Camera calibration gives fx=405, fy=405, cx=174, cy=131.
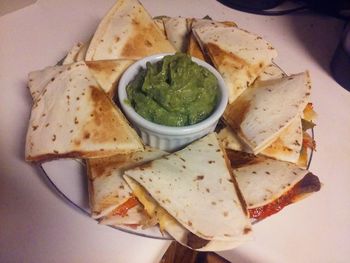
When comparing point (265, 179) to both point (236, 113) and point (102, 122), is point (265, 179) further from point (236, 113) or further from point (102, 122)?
point (102, 122)

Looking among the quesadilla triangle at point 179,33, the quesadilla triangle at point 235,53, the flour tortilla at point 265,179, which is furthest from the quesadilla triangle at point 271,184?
the quesadilla triangle at point 179,33

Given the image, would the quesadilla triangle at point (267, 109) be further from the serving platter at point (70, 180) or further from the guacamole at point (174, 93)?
the serving platter at point (70, 180)

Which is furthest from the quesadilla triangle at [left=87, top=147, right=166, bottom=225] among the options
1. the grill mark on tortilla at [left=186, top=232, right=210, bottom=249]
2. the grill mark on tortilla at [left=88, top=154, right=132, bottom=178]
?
the grill mark on tortilla at [left=186, top=232, right=210, bottom=249]

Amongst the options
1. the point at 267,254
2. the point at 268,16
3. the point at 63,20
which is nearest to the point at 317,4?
the point at 268,16

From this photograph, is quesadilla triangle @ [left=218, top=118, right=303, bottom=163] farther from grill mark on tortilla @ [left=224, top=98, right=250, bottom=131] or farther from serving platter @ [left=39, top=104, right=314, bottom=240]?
serving platter @ [left=39, top=104, right=314, bottom=240]

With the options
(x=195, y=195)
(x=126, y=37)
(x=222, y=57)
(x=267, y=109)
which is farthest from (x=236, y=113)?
(x=126, y=37)

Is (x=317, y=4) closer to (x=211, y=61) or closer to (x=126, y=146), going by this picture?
(x=211, y=61)
